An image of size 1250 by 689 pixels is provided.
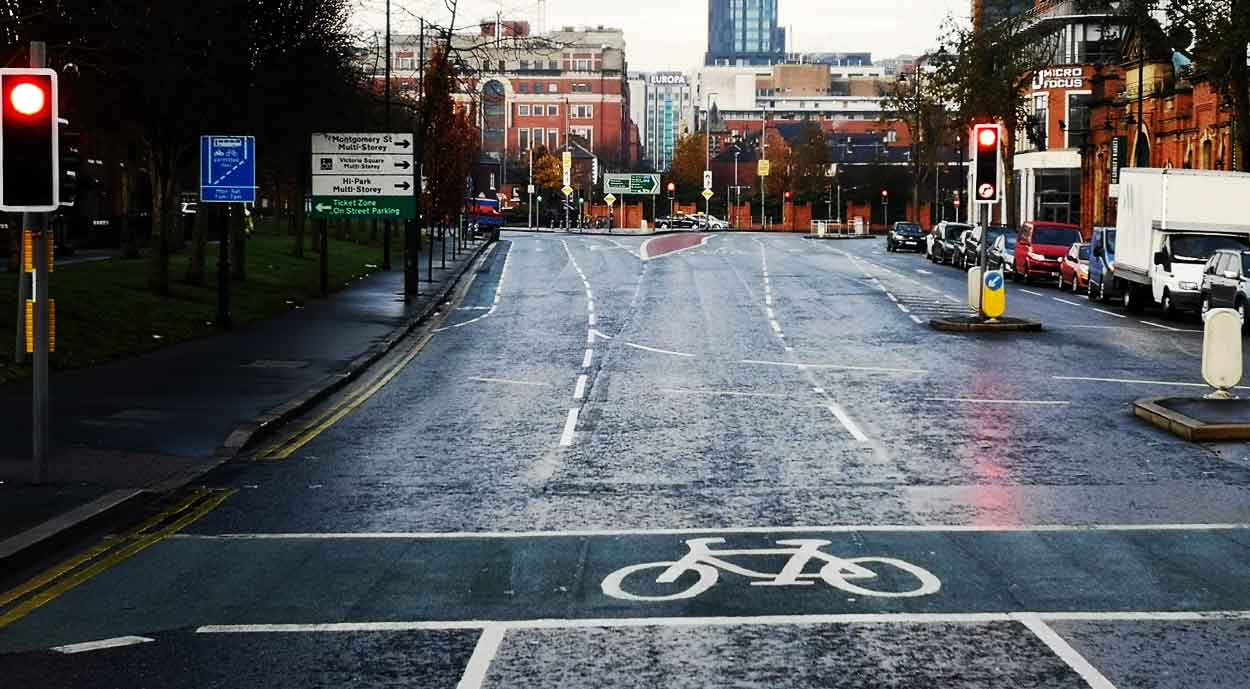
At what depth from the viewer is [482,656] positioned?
8078 millimetres

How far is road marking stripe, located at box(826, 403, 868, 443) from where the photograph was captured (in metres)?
17.3

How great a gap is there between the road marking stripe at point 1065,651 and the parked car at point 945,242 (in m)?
54.6

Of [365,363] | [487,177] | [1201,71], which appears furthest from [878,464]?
[487,177]

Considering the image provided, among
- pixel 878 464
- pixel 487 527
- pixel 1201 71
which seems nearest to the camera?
pixel 487 527

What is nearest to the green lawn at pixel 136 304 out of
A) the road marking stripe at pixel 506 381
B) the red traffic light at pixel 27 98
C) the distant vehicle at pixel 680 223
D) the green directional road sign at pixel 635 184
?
the road marking stripe at pixel 506 381

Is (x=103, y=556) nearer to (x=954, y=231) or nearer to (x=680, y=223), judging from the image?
(x=954, y=231)

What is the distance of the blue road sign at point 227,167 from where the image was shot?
1142 inches

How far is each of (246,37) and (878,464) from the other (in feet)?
72.1

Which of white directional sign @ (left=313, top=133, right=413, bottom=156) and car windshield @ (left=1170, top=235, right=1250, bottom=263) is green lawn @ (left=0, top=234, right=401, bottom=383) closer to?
white directional sign @ (left=313, top=133, right=413, bottom=156)

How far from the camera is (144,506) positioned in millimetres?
12883

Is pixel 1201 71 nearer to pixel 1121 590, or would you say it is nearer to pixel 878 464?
pixel 878 464

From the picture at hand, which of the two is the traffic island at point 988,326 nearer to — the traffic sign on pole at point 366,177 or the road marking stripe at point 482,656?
the traffic sign on pole at point 366,177

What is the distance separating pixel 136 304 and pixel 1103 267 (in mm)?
23575

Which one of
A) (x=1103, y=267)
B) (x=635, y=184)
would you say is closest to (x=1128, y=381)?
(x=1103, y=267)
